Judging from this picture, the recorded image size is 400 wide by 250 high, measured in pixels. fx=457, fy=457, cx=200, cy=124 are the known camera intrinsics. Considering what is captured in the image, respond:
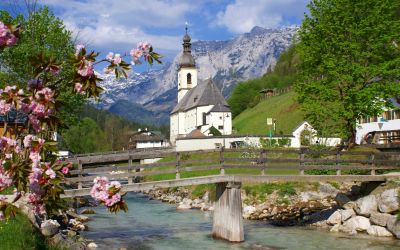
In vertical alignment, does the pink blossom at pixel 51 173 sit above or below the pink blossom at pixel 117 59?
below

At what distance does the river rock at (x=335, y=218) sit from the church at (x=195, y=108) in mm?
57689

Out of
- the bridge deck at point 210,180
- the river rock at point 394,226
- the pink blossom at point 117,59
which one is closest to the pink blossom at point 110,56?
the pink blossom at point 117,59

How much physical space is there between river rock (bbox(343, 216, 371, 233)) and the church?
194 ft

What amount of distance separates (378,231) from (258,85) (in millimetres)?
112403

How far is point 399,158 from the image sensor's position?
88.1 feet

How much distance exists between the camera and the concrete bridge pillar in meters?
21.1

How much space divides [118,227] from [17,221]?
12.5 metres

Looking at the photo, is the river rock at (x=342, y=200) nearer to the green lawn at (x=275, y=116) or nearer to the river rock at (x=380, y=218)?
the river rock at (x=380, y=218)

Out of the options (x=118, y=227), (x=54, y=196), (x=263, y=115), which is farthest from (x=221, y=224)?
(x=263, y=115)

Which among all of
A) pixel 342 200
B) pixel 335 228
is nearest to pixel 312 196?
pixel 342 200

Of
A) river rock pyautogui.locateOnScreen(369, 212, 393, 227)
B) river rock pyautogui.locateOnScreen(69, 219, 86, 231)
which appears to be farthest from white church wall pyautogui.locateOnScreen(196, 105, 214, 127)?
river rock pyautogui.locateOnScreen(369, 212, 393, 227)

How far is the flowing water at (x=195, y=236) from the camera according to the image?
20172 millimetres

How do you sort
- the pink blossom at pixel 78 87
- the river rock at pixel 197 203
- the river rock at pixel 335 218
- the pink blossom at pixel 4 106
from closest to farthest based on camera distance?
the pink blossom at pixel 4 106
the pink blossom at pixel 78 87
the river rock at pixel 335 218
the river rock at pixel 197 203

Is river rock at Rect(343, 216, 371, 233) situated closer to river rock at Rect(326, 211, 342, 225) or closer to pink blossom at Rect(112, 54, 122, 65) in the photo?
river rock at Rect(326, 211, 342, 225)
